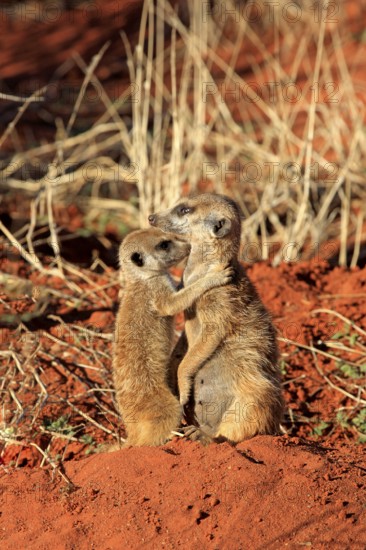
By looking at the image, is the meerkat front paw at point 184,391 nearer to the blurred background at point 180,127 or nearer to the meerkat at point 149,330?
the meerkat at point 149,330

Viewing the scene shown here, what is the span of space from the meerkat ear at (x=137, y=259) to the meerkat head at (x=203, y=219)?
0.67 ft

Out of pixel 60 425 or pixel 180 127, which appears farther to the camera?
pixel 180 127

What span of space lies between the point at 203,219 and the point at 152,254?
→ 39 cm

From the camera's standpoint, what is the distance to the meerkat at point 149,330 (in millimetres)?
4616

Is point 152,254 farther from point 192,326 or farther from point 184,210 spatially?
point 192,326

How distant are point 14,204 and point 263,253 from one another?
279 centimetres

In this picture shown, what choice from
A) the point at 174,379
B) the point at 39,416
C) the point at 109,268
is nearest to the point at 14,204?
the point at 109,268

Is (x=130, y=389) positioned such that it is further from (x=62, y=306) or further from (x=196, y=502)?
(x=62, y=306)

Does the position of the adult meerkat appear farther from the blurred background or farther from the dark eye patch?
the blurred background

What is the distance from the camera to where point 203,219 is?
15.8 feet

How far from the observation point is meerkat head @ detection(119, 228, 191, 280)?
4996 mm

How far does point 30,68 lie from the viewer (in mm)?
13781

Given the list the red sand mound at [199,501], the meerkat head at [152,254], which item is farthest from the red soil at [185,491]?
the meerkat head at [152,254]

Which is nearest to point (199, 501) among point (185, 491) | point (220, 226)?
point (185, 491)
